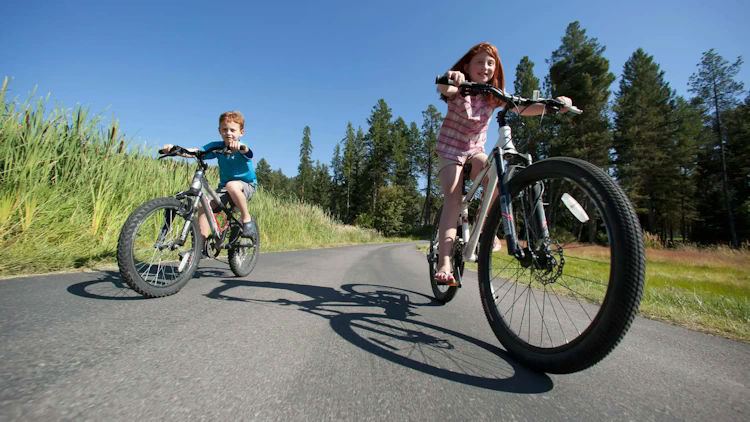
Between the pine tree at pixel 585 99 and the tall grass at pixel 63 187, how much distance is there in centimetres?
2800

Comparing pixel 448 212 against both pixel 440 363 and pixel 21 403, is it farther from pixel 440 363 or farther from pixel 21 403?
pixel 21 403

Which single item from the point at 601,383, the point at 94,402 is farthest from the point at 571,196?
the point at 94,402

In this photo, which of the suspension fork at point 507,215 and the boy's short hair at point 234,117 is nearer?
the suspension fork at point 507,215

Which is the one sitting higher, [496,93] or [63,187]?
[496,93]

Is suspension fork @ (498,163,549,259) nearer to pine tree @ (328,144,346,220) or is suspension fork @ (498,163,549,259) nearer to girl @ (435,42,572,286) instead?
girl @ (435,42,572,286)

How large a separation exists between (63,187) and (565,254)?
17.3 feet

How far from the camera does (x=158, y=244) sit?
2.37m

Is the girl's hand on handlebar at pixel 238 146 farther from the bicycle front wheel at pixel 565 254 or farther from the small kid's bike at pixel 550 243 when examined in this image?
the bicycle front wheel at pixel 565 254

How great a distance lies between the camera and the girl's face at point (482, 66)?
2379 mm

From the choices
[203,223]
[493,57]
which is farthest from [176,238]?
[493,57]

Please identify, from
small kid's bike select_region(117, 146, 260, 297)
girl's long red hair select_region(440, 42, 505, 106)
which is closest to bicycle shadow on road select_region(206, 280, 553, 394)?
small kid's bike select_region(117, 146, 260, 297)

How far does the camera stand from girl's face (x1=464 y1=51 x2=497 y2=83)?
2379mm

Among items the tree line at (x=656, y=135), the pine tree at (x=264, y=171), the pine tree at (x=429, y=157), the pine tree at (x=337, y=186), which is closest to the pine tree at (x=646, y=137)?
the tree line at (x=656, y=135)

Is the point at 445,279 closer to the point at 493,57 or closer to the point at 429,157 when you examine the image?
the point at 493,57
